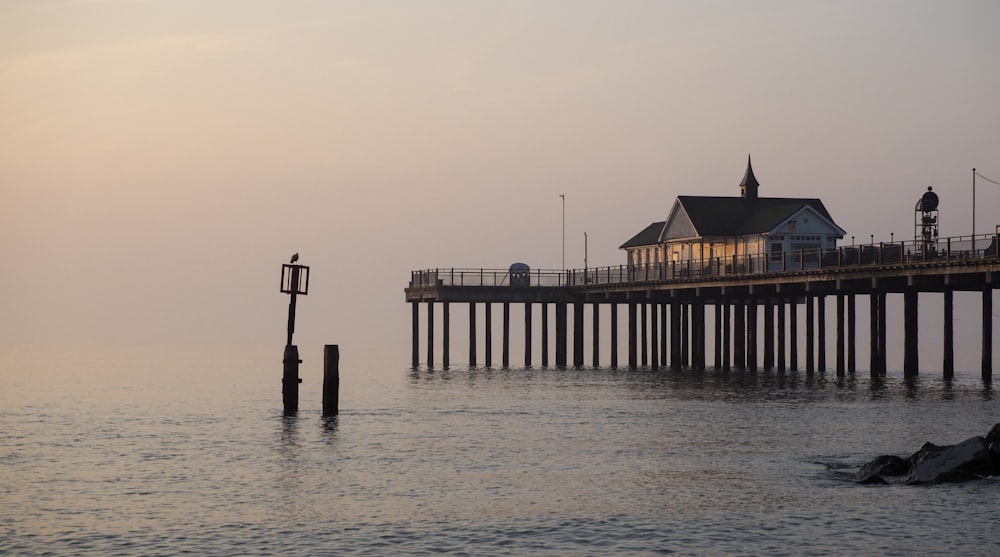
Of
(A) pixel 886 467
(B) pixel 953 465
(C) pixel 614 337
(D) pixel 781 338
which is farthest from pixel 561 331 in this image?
(B) pixel 953 465

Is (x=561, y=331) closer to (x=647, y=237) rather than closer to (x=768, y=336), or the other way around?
(x=647, y=237)

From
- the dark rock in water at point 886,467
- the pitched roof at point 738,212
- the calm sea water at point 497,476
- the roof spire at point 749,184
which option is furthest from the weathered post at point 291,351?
the roof spire at point 749,184

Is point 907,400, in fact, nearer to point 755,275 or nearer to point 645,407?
point 645,407

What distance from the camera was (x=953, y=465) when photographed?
1051 inches

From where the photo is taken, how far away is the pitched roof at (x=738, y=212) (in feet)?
236

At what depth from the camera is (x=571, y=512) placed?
23844 millimetres

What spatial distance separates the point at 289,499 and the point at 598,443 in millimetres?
11558

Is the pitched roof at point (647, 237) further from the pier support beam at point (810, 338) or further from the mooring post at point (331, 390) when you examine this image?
the mooring post at point (331, 390)

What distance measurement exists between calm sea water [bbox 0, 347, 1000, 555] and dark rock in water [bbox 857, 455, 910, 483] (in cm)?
68

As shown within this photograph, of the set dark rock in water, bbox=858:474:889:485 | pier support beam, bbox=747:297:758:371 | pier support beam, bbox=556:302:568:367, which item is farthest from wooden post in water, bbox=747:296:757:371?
dark rock in water, bbox=858:474:889:485

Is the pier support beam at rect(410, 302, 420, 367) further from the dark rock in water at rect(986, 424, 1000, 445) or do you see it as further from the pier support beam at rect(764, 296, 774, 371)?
the dark rock in water at rect(986, 424, 1000, 445)

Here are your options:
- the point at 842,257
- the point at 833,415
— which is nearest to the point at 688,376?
the point at 842,257

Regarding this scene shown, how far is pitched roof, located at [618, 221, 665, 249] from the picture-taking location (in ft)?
276

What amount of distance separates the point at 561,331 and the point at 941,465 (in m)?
52.7
